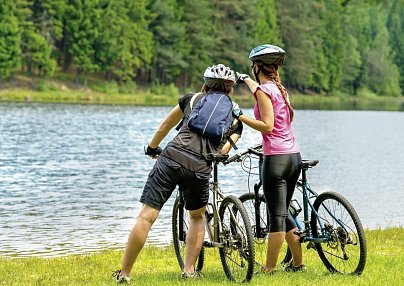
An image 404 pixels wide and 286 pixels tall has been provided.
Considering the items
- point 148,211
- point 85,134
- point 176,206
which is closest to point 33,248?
point 176,206

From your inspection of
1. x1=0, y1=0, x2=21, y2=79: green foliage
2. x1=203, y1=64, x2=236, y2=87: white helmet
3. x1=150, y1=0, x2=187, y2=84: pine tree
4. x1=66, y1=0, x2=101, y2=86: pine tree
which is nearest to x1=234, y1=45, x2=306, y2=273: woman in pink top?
x1=203, y1=64, x2=236, y2=87: white helmet

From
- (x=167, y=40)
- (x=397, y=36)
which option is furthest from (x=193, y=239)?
(x=397, y=36)

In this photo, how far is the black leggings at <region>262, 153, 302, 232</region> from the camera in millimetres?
8836

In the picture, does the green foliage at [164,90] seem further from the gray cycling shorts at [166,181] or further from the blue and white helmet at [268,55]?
the gray cycling shorts at [166,181]

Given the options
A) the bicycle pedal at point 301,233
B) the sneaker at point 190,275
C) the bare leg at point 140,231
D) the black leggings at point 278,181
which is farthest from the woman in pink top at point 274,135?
the bare leg at point 140,231

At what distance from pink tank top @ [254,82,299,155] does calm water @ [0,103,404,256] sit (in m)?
6.66

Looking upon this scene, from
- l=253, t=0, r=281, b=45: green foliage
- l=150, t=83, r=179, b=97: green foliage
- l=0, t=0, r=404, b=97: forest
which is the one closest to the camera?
l=0, t=0, r=404, b=97: forest

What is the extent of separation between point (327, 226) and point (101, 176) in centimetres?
1958

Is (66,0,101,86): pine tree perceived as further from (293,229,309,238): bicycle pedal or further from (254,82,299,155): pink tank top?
(254,82,299,155): pink tank top

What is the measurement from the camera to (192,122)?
8625 millimetres

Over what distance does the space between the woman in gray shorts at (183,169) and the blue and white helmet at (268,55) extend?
0.35 meters

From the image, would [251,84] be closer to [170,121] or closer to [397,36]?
[170,121]

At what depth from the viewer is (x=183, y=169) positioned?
338 inches

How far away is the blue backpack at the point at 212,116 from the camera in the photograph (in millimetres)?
8625
